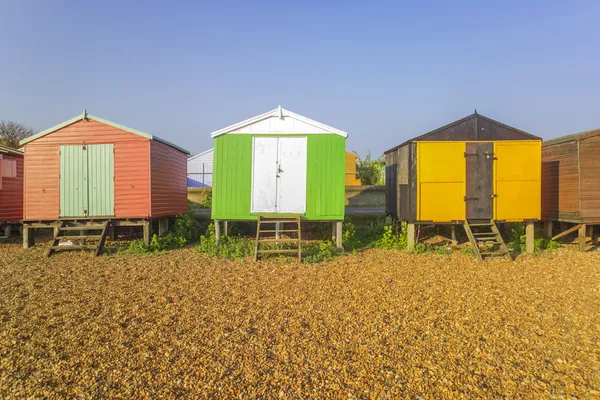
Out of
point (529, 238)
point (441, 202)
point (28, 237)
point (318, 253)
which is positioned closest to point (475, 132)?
point (441, 202)

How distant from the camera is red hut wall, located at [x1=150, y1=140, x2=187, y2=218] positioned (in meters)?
10.6

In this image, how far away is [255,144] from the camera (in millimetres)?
9758

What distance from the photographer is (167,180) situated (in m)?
11.6

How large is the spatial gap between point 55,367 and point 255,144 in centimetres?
717

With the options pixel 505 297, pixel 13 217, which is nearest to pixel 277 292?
pixel 505 297

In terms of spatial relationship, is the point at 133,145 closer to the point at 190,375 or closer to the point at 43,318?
the point at 43,318

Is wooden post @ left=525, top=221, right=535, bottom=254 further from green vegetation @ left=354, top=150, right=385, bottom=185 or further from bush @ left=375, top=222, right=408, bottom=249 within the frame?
green vegetation @ left=354, top=150, right=385, bottom=185

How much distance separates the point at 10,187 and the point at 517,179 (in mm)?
16607

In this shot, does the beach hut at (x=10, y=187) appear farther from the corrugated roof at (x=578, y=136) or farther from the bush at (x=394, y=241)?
the corrugated roof at (x=578, y=136)

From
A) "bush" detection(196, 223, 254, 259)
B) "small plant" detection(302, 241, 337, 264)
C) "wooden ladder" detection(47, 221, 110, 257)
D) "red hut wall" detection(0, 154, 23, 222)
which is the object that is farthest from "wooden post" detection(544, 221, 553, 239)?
"red hut wall" detection(0, 154, 23, 222)

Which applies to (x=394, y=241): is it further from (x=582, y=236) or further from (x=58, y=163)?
(x=58, y=163)

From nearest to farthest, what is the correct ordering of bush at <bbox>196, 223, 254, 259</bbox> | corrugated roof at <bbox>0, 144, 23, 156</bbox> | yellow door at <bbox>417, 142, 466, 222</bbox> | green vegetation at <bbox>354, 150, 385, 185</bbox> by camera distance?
bush at <bbox>196, 223, 254, 259</bbox> → yellow door at <bbox>417, 142, 466, 222</bbox> → corrugated roof at <bbox>0, 144, 23, 156</bbox> → green vegetation at <bbox>354, 150, 385, 185</bbox>

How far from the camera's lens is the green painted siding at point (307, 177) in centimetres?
973

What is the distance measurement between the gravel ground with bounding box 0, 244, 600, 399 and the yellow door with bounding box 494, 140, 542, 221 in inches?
78.3
